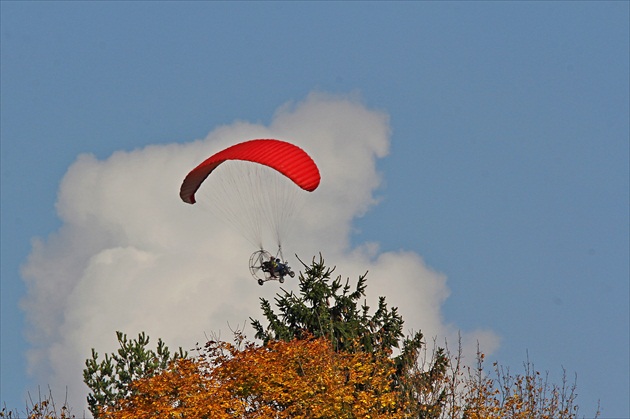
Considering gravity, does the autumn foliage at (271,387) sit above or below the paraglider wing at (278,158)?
below

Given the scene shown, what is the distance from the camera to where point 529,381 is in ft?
119

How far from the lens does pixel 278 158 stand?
40594 millimetres

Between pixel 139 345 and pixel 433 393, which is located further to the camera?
pixel 139 345

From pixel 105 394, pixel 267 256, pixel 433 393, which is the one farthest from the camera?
pixel 105 394

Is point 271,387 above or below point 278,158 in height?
below

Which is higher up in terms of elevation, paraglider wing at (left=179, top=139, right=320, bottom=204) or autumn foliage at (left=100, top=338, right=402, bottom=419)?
paraglider wing at (left=179, top=139, right=320, bottom=204)

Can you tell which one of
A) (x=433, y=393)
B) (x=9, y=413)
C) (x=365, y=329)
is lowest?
(x=433, y=393)

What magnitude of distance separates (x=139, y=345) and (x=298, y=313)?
5555mm

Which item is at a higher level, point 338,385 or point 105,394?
point 105,394

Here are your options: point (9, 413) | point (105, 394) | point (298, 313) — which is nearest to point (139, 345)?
point (105, 394)

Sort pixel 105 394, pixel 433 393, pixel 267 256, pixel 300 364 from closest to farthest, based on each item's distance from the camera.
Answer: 1. pixel 433 393
2. pixel 300 364
3. pixel 267 256
4. pixel 105 394

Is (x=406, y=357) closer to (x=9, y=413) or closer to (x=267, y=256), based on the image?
(x=267, y=256)

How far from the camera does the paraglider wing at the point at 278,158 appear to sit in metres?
40.1

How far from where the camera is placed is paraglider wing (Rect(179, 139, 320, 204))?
132ft
